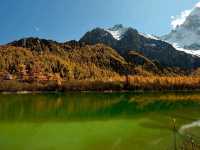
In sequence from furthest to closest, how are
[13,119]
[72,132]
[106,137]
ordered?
[13,119], [72,132], [106,137]

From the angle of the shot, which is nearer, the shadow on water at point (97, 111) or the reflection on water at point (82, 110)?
the shadow on water at point (97, 111)

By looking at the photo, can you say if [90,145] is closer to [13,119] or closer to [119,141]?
[119,141]

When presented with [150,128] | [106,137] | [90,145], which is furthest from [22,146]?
[150,128]

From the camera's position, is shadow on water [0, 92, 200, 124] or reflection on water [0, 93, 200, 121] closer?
shadow on water [0, 92, 200, 124]

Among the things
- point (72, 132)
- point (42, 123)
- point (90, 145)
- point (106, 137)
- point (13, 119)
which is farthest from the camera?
point (13, 119)

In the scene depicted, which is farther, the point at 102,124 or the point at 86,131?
the point at 102,124

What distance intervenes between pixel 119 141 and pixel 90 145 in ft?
16.3

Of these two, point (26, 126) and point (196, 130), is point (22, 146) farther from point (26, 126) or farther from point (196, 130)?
point (196, 130)

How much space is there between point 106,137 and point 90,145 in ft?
22.0

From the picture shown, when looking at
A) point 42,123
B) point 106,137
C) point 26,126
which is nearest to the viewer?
point 106,137

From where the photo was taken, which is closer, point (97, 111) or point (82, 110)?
point (97, 111)

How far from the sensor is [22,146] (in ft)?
166

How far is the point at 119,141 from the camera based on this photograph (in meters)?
52.5

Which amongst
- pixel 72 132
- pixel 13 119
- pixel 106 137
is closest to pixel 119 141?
pixel 106 137
